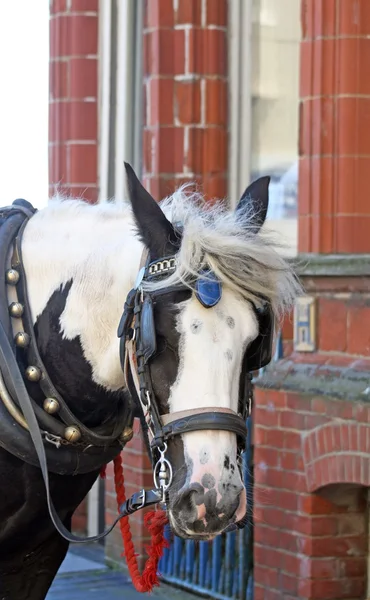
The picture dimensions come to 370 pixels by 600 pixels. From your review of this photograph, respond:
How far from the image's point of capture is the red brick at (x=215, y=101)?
266 inches

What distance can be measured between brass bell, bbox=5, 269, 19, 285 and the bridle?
0.49 m

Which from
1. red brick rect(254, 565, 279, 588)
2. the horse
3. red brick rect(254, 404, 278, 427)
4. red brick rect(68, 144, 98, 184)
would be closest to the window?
red brick rect(254, 404, 278, 427)

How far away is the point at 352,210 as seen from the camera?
218 inches

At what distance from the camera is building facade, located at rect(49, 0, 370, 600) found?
5418 mm

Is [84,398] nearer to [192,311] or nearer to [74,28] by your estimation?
[192,311]

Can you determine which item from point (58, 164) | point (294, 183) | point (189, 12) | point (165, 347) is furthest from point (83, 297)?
point (58, 164)

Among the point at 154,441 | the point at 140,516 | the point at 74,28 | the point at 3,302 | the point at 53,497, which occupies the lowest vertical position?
the point at 140,516

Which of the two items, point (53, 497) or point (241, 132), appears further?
point (241, 132)

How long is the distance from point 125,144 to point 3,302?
12.8 ft

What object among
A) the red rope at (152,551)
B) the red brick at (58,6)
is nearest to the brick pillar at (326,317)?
the red rope at (152,551)

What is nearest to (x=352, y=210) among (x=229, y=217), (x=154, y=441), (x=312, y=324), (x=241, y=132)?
(x=312, y=324)

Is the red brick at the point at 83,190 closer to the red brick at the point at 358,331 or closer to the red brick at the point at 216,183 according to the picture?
the red brick at the point at 216,183

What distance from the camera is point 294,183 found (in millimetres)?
6379

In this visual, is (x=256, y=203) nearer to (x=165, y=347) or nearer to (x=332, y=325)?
(x=165, y=347)
